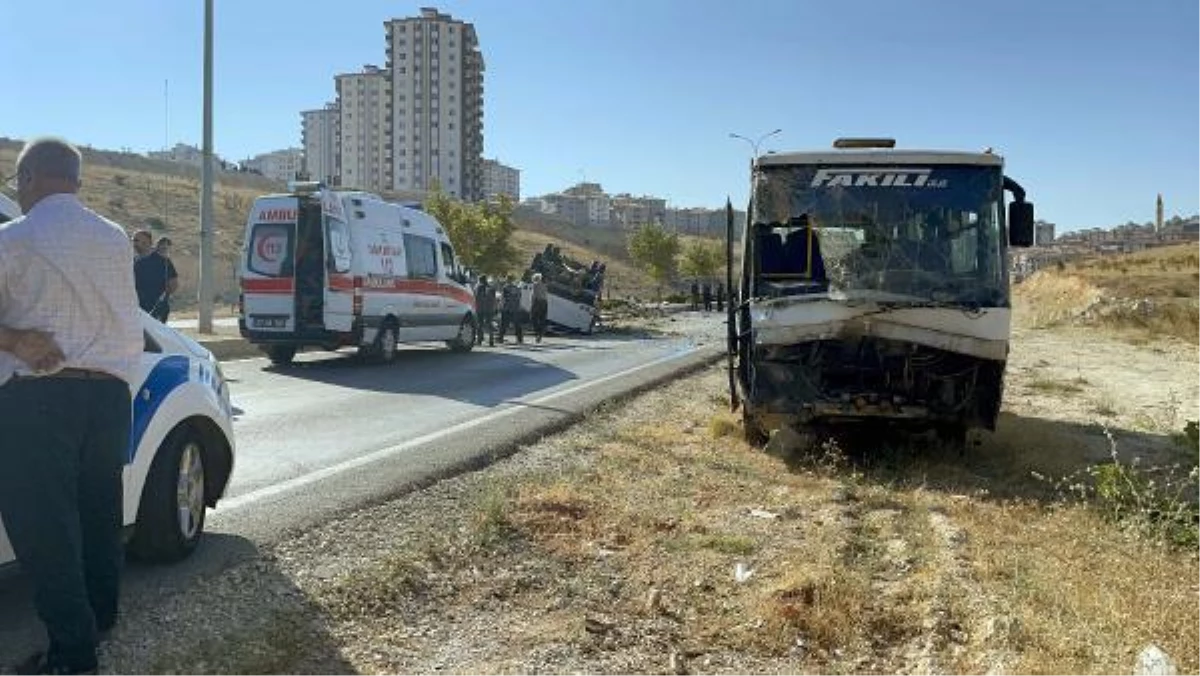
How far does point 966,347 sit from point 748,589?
3932mm

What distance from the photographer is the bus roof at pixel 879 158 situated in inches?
339

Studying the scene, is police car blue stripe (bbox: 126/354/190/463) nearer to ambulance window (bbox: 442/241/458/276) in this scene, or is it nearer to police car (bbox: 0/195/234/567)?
police car (bbox: 0/195/234/567)

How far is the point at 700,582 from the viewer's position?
504 centimetres

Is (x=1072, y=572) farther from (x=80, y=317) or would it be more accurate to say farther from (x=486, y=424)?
(x=486, y=424)

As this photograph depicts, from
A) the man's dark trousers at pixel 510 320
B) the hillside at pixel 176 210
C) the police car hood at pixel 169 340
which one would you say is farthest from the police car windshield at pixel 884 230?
the hillside at pixel 176 210

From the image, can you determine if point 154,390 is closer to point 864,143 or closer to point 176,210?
point 864,143

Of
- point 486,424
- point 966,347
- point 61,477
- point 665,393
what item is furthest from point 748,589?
point 665,393

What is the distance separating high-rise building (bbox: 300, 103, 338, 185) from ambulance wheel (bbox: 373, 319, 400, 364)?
539 feet

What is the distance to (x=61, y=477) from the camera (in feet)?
11.8

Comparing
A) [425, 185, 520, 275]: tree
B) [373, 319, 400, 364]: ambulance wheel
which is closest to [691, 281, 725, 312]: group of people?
[425, 185, 520, 275]: tree

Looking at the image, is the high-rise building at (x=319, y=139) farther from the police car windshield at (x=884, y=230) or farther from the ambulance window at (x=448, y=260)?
the police car windshield at (x=884, y=230)

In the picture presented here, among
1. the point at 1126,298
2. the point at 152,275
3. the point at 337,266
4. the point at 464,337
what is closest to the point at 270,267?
the point at 337,266

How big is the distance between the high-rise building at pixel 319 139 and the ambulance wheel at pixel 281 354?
164 meters

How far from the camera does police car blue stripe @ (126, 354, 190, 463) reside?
15.9ft
